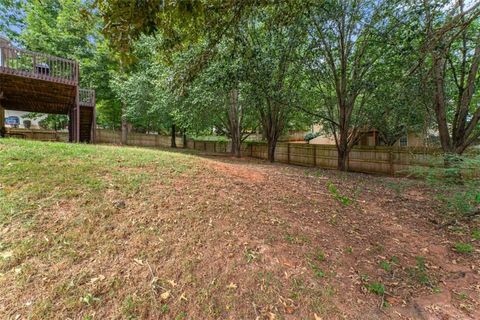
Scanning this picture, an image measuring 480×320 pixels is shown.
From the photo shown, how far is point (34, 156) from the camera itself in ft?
12.9

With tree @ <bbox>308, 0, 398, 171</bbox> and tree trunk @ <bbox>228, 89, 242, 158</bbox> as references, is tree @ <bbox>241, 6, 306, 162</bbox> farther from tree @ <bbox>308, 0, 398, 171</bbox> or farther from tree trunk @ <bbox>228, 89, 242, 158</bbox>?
tree trunk @ <bbox>228, 89, 242, 158</bbox>

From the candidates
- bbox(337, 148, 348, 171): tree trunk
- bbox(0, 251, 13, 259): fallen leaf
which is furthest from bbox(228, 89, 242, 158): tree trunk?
bbox(0, 251, 13, 259): fallen leaf

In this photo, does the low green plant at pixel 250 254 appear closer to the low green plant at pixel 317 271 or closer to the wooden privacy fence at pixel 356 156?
the low green plant at pixel 317 271

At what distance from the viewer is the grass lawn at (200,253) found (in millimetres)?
2025

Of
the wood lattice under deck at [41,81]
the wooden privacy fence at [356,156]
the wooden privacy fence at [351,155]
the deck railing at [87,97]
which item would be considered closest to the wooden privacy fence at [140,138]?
the wooden privacy fence at [351,155]

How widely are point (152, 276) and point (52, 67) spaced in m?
8.22

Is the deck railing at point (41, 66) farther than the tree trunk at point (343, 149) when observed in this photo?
No

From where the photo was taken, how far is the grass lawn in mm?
2025

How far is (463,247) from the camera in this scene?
3.29m

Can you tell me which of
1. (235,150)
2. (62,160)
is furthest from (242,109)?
(62,160)

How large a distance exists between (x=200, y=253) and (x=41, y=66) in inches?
326

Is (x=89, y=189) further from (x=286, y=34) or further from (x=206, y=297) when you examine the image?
(x=286, y=34)

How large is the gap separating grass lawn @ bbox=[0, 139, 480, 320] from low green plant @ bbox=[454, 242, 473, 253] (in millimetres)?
12

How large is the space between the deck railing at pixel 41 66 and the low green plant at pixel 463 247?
10.1 metres
